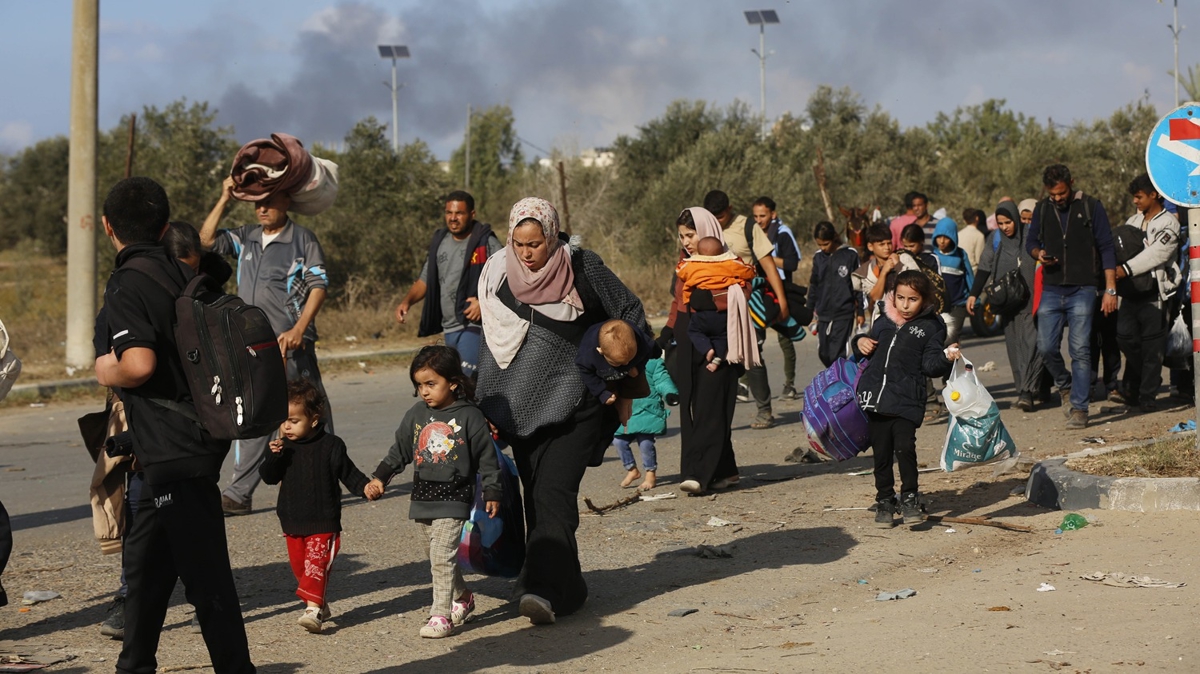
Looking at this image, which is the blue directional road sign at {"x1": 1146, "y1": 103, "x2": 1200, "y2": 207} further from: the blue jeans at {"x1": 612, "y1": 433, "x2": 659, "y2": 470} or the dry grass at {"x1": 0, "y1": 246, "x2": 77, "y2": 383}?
the dry grass at {"x1": 0, "y1": 246, "x2": 77, "y2": 383}

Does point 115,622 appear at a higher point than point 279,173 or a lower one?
lower

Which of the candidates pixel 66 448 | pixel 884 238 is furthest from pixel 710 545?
pixel 66 448

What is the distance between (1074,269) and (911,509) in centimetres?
437

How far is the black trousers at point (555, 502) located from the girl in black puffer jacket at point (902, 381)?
7.21ft

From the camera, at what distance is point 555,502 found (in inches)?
234

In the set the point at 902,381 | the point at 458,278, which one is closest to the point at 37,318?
the point at 458,278

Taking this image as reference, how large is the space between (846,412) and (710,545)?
1.29m

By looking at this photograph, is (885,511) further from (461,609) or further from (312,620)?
(312,620)

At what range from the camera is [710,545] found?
7441 millimetres

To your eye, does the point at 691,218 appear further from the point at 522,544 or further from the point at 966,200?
the point at 966,200

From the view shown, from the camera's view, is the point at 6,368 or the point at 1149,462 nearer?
the point at 6,368

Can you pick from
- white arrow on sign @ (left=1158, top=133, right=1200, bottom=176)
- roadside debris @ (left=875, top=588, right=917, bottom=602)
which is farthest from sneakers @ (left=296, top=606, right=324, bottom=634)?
white arrow on sign @ (left=1158, top=133, right=1200, bottom=176)

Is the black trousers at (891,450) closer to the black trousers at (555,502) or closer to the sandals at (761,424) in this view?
the black trousers at (555,502)

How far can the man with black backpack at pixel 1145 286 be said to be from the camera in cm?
1141
